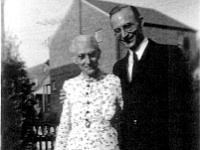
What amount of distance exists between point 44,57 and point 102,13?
57cm

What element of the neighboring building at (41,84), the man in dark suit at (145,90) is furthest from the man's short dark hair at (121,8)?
the neighboring building at (41,84)

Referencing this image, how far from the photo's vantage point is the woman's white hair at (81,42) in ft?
10.0

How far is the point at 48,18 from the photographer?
3.15 meters

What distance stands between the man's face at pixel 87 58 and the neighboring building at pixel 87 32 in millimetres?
51

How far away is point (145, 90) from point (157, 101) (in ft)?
0.44

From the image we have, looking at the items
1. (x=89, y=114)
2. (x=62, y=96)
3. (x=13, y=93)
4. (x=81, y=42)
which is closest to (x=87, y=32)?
(x=81, y=42)

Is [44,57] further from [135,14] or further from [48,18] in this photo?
[135,14]

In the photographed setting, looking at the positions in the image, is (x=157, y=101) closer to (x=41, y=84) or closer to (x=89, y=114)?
(x=89, y=114)

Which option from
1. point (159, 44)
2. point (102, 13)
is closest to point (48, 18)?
point (102, 13)

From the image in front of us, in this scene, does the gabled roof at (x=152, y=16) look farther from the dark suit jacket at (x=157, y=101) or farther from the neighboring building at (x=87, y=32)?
the dark suit jacket at (x=157, y=101)

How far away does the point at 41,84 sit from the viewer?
123 inches

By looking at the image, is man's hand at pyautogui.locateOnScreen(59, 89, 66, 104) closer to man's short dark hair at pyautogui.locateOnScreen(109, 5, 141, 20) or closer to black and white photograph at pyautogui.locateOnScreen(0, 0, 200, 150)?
black and white photograph at pyautogui.locateOnScreen(0, 0, 200, 150)

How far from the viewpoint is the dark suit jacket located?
10.2 ft

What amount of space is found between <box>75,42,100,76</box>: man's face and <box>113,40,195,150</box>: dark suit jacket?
0.61 feet
